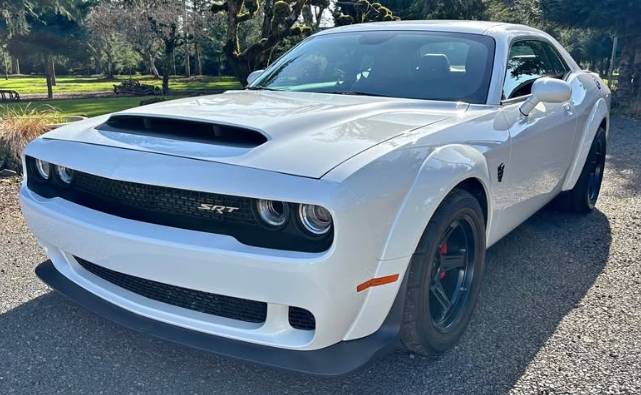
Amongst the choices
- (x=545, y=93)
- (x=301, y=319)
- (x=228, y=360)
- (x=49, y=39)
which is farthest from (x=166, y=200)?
(x=49, y=39)

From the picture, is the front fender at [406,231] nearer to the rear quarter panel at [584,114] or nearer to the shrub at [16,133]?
the rear quarter panel at [584,114]

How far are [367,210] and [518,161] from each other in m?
1.51

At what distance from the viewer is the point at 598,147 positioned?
498 centimetres

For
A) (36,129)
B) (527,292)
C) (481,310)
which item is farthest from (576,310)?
(36,129)

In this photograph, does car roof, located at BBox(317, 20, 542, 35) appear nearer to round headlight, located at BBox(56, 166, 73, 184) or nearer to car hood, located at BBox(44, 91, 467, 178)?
car hood, located at BBox(44, 91, 467, 178)

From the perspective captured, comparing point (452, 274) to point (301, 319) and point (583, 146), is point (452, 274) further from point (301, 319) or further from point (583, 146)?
point (583, 146)

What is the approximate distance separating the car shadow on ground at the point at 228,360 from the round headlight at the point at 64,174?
0.78 meters

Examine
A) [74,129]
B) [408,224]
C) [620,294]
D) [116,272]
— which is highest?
[74,129]

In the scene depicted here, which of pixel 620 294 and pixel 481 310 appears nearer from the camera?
pixel 481 310

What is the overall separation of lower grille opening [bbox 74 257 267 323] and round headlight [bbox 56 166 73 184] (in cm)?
52

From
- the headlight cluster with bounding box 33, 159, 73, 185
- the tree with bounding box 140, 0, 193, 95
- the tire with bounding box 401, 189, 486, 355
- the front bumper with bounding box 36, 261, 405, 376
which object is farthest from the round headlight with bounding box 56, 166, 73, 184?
the tree with bounding box 140, 0, 193, 95

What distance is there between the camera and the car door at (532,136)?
10.5 ft

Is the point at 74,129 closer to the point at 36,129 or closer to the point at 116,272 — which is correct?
the point at 116,272

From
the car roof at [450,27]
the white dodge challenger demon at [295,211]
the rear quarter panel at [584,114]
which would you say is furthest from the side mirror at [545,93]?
the rear quarter panel at [584,114]
